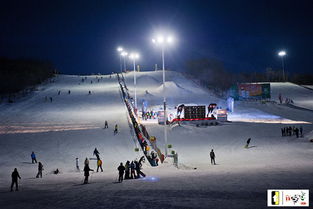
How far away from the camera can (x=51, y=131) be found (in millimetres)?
30656

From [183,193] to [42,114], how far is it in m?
34.2

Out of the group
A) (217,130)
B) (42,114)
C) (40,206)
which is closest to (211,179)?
(40,206)

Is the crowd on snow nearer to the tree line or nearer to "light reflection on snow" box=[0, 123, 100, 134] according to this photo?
"light reflection on snow" box=[0, 123, 100, 134]

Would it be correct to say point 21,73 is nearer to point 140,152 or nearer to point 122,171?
point 140,152

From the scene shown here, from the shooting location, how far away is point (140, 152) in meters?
23.8

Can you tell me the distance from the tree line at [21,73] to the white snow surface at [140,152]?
20.5 metres

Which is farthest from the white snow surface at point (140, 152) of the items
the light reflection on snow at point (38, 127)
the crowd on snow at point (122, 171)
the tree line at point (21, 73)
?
the tree line at point (21, 73)

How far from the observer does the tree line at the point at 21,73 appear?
81.6 meters

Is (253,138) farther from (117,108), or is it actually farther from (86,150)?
(117,108)

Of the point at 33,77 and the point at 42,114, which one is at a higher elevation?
the point at 33,77

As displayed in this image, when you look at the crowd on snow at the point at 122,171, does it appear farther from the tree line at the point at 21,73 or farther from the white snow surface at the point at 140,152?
the tree line at the point at 21,73

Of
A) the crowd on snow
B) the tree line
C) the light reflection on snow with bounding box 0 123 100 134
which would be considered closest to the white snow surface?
the light reflection on snow with bounding box 0 123 100 134

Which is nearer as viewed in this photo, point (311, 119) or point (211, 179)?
point (211, 179)

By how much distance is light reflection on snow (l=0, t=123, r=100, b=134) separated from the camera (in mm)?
31061
